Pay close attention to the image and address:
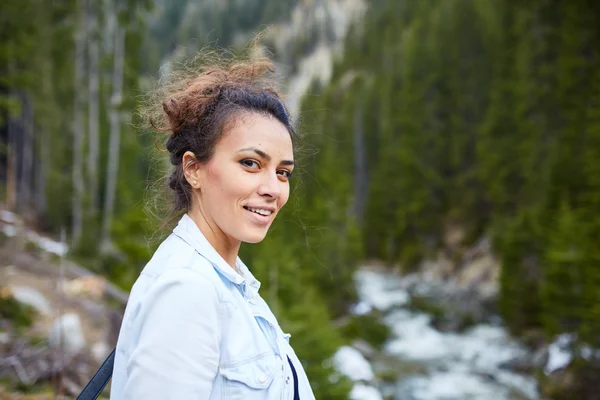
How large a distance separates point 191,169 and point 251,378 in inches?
28.5

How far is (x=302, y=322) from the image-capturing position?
959cm

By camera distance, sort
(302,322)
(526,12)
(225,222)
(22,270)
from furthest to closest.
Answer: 1. (526,12)
2. (22,270)
3. (302,322)
4. (225,222)

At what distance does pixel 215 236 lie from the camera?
6.03 ft

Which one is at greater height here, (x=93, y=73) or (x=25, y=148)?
(x=25, y=148)

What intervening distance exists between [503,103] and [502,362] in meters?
19.2

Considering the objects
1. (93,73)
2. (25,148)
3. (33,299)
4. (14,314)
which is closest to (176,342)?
(14,314)

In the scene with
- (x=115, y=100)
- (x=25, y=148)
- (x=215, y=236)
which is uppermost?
(x=25, y=148)

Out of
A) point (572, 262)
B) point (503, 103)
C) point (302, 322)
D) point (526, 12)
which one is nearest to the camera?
point (302, 322)

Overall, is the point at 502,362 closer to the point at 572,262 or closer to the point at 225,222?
the point at 572,262

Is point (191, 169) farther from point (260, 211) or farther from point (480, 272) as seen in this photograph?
point (480, 272)

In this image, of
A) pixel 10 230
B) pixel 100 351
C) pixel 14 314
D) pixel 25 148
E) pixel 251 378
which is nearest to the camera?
pixel 251 378

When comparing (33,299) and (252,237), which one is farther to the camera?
(33,299)

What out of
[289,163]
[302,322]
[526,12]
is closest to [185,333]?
[289,163]

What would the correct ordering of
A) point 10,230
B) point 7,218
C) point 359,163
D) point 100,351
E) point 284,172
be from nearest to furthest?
point 284,172 → point 100,351 → point 10,230 → point 7,218 → point 359,163
